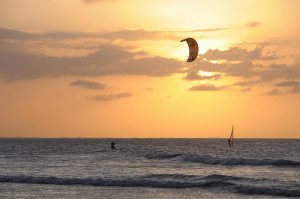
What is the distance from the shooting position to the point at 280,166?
4891 centimetres

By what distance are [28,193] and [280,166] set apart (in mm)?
26523

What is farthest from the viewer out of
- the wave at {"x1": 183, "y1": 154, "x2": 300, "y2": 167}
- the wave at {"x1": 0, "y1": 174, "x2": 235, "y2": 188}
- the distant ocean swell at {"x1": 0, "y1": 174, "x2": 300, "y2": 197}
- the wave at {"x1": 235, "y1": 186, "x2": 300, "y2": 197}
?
the wave at {"x1": 183, "y1": 154, "x2": 300, "y2": 167}

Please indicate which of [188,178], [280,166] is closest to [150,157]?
[280,166]

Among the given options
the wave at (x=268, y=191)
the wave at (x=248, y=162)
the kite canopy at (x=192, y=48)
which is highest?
the kite canopy at (x=192, y=48)

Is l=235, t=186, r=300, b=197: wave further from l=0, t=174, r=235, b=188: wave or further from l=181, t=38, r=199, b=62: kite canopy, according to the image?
l=181, t=38, r=199, b=62: kite canopy

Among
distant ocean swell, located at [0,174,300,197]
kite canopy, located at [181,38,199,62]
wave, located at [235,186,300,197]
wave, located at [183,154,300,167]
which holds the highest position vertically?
kite canopy, located at [181,38,199,62]

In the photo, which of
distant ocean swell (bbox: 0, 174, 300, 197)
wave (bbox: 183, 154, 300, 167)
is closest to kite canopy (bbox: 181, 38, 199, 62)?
distant ocean swell (bbox: 0, 174, 300, 197)

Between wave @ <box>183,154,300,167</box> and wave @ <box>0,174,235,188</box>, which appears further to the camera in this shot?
wave @ <box>183,154,300,167</box>

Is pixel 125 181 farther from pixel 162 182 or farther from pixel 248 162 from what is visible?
pixel 248 162

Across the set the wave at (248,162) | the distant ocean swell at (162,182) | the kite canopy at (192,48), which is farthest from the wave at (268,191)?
the wave at (248,162)

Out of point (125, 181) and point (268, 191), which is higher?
point (125, 181)

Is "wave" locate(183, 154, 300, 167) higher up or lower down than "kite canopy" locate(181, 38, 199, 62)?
lower down

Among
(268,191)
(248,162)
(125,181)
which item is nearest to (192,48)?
(268,191)

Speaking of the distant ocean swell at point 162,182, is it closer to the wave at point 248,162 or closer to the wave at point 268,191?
the wave at point 268,191
